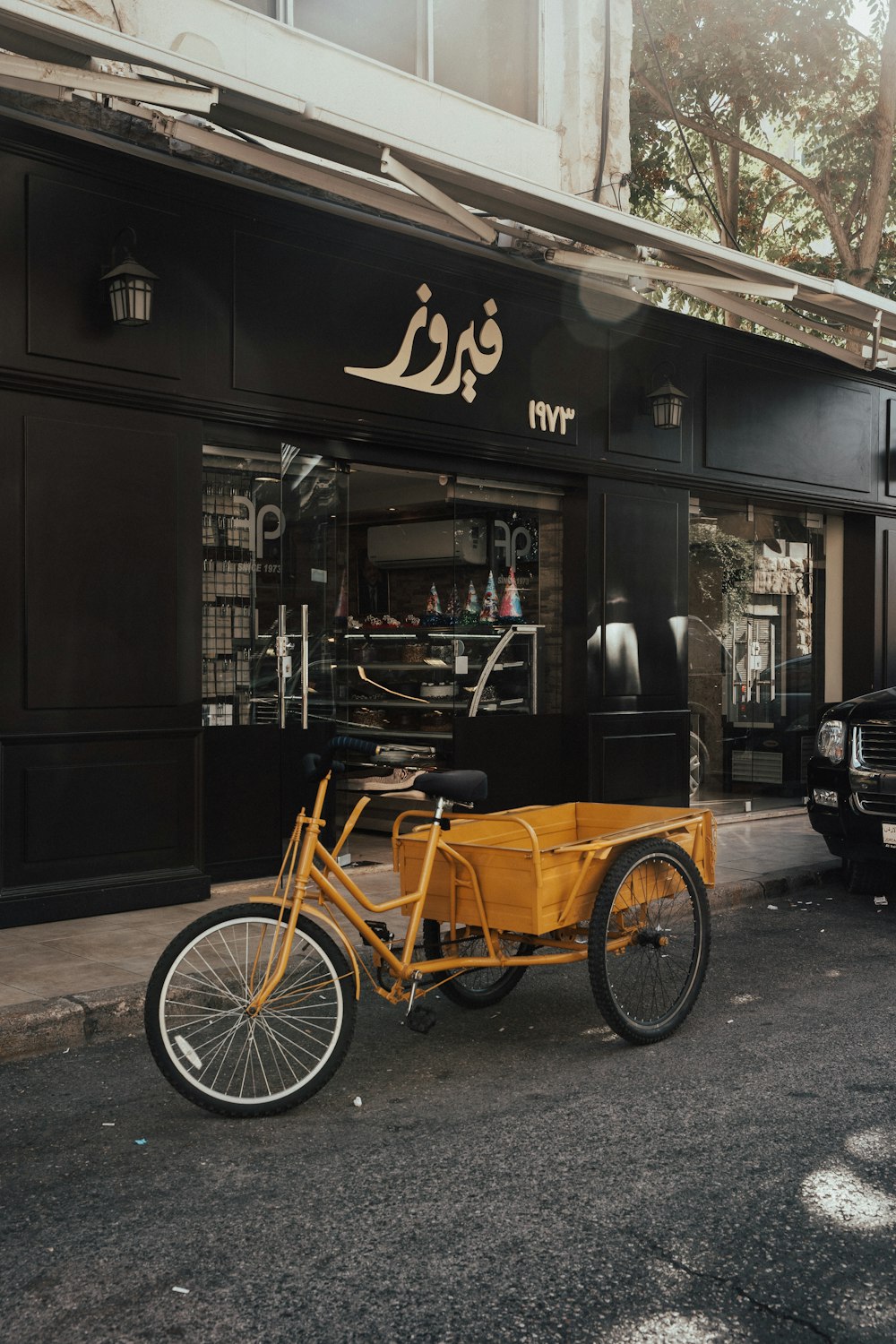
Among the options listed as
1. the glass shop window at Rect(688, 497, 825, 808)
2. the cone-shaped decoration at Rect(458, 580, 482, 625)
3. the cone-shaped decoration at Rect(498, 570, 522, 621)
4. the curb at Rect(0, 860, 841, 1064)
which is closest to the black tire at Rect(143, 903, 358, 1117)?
the curb at Rect(0, 860, 841, 1064)

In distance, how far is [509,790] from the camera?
1001 cm

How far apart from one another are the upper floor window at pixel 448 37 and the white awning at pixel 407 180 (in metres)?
0.70

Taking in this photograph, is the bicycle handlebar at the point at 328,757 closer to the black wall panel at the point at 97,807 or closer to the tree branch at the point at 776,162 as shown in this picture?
the black wall panel at the point at 97,807

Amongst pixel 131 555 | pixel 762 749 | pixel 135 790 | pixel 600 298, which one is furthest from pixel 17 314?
pixel 762 749

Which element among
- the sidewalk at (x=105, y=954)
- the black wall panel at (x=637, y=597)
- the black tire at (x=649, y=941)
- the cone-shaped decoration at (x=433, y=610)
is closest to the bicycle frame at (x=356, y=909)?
the black tire at (x=649, y=941)

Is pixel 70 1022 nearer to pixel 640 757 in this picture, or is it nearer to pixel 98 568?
pixel 98 568

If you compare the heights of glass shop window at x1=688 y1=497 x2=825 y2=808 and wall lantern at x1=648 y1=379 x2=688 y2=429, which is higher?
wall lantern at x1=648 y1=379 x2=688 y2=429

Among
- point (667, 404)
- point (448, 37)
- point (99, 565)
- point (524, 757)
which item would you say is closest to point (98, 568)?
point (99, 565)

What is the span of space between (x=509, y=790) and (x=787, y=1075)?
543cm

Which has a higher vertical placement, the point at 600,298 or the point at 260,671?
the point at 600,298

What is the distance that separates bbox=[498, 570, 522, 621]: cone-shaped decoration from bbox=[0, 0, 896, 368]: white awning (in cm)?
249

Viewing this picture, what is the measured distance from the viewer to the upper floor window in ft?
27.3

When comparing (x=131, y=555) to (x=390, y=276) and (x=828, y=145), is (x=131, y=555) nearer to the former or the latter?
(x=390, y=276)

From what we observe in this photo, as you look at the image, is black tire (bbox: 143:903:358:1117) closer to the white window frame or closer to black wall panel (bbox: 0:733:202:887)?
black wall panel (bbox: 0:733:202:887)
